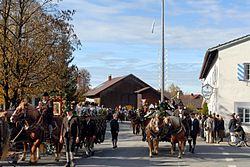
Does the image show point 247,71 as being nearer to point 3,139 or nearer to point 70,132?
point 70,132

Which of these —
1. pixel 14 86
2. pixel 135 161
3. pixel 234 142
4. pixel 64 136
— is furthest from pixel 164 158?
pixel 234 142

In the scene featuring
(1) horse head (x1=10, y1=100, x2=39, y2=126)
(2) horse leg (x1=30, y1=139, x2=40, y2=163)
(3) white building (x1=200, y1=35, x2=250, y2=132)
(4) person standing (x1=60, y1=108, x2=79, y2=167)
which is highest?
(3) white building (x1=200, y1=35, x2=250, y2=132)

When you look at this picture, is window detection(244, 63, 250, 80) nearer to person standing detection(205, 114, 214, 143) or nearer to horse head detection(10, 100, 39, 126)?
person standing detection(205, 114, 214, 143)

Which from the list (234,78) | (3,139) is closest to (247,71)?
(234,78)

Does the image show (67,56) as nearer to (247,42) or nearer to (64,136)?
(64,136)

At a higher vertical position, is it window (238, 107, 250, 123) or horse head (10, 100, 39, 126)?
window (238, 107, 250, 123)

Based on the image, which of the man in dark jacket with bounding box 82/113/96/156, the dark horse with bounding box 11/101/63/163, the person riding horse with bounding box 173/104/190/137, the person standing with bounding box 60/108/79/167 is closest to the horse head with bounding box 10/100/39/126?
the dark horse with bounding box 11/101/63/163

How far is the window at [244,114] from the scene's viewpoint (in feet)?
129

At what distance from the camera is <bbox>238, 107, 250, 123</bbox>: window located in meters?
39.3

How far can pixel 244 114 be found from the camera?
39594mm

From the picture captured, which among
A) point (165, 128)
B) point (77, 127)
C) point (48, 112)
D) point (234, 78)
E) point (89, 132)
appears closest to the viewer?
point (77, 127)

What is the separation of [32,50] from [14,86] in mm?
1969

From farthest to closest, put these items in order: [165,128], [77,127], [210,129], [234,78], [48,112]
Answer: [234,78]
[210,129]
[165,128]
[48,112]
[77,127]

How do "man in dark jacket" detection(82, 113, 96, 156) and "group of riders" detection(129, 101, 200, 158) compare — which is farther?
"man in dark jacket" detection(82, 113, 96, 156)
